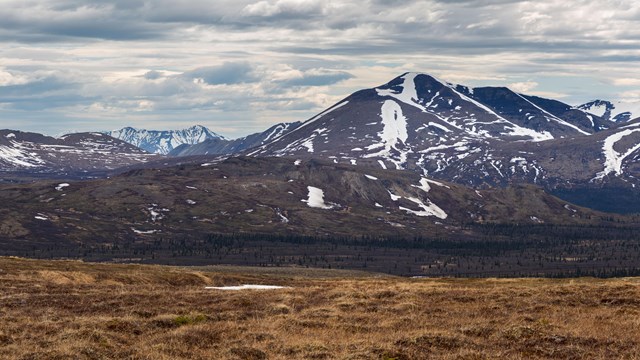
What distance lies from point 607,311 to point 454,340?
1444cm

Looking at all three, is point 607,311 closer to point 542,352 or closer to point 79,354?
point 542,352

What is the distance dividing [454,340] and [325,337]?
592cm

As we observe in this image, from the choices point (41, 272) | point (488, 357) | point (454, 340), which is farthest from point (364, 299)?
point (41, 272)

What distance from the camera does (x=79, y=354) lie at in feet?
96.8

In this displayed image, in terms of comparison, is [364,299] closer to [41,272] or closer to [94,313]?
[94,313]

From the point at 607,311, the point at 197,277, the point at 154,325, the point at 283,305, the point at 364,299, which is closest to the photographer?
the point at 154,325

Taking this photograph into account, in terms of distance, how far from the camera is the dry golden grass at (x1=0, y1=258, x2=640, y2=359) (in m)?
31.0

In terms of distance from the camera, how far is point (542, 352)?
102 feet

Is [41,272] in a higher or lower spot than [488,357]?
lower

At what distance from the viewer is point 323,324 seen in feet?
129

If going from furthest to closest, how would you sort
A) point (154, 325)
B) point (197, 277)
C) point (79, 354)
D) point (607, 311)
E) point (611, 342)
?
→ point (197, 277), point (607, 311), point (154, 325), point (611, 342), point (79, 354)

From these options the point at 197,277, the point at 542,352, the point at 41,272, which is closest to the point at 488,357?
the point at 542,352

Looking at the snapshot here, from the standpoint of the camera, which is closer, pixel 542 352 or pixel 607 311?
pixel 542 352

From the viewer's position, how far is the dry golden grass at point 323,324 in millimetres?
30969
